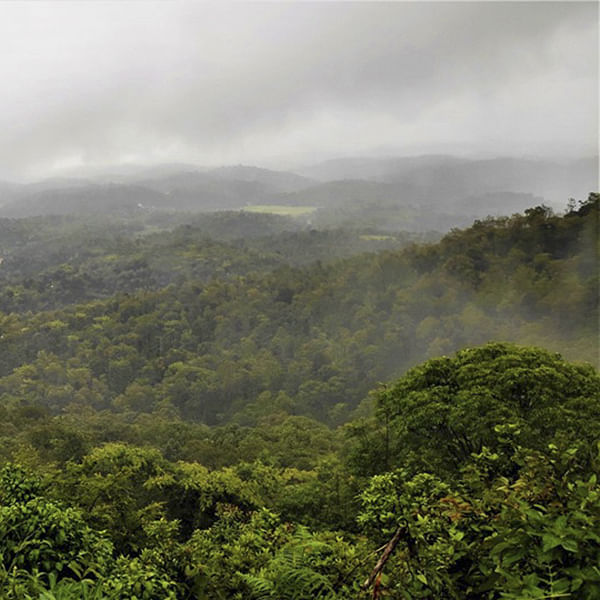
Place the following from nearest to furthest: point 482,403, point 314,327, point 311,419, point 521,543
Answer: point 521,543 < point 482,403 < point 311,419 < point 314,327

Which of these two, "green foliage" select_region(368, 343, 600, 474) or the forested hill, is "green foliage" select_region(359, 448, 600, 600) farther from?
the forested hill

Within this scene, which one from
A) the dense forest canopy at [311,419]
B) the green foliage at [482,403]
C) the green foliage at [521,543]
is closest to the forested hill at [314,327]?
the dense forest canopy at [311,419]

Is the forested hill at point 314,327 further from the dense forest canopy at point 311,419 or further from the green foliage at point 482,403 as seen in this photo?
the green foliage at point 482,403

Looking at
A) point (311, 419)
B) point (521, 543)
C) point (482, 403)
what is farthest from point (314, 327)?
point (521, 543)

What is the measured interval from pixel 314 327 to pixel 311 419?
3000 cm

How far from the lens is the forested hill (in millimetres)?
54500

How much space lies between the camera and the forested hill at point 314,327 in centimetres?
5450

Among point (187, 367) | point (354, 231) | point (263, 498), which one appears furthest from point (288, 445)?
point (354, 231)

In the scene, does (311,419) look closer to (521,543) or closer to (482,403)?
(482,403)

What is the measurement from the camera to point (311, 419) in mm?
50125

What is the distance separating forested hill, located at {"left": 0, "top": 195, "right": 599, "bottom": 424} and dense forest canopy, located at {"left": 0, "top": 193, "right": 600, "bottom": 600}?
0.33 metres

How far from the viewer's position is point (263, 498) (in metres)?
17.0

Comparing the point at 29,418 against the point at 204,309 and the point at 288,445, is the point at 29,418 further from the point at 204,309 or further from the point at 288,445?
the point at 204,309

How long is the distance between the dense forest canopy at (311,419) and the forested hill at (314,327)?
1.09ft
